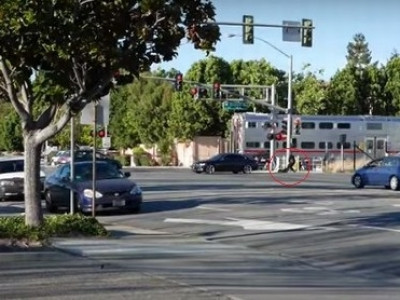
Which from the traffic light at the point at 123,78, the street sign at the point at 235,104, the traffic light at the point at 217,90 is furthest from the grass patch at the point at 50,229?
the street sign at the point at 235,104

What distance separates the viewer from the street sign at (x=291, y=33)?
34.1 m

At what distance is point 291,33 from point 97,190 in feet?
49.9

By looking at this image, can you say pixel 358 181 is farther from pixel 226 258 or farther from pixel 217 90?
pixel 226 258

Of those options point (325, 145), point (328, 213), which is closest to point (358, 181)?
point (328, 213)

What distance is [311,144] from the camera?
68.5 m

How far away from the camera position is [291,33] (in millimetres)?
34469

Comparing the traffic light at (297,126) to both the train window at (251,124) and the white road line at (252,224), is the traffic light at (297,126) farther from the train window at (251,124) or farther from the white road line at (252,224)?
the white road line at (252,224)

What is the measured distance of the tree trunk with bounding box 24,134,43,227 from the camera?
15.8 m

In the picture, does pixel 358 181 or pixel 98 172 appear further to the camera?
pixel 358 181

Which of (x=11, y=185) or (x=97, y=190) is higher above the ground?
(x=97, y=190)

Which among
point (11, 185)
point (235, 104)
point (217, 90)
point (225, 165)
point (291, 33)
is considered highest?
point (291, 33)

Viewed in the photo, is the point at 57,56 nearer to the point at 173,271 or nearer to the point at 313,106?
the point at 173,271

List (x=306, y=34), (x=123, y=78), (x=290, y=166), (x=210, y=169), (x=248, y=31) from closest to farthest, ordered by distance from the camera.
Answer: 1. (x=123, y=78)
2. (x=248, y=31)
3. (x=306, y=34)
4. (x=210, y=169)
5. (x=290, y=166)

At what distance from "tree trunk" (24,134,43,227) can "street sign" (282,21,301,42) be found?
1987 centimetres
